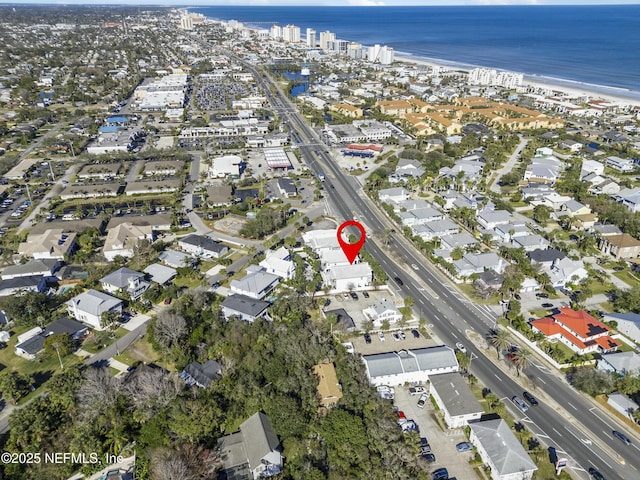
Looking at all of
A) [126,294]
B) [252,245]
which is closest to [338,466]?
[126,294]

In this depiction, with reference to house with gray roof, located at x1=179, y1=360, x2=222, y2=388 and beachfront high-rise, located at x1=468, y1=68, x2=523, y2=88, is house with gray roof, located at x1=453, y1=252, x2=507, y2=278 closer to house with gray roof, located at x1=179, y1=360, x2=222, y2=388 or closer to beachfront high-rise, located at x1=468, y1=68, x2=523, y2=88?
house with gray roof, located at x1=179, y1=360, x2=222, y2=388

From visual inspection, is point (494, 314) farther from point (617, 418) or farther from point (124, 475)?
point (124, 475)

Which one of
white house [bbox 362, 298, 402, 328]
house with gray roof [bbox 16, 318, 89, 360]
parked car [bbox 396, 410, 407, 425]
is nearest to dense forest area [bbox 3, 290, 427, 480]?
parked car [bbox 396, 410, 407, 425]

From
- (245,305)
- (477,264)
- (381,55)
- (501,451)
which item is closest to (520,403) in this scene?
(501,451)

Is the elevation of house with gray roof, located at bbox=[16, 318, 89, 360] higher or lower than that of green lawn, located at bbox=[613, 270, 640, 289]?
lower

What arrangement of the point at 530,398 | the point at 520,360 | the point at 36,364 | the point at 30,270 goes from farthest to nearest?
1. the point at 30,270
2. the point at 36,364
3. the point at 520,360
4. the point at 530,398

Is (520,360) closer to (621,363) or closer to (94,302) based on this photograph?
(621,363)

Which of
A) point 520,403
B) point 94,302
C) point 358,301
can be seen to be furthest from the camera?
point 358,301
